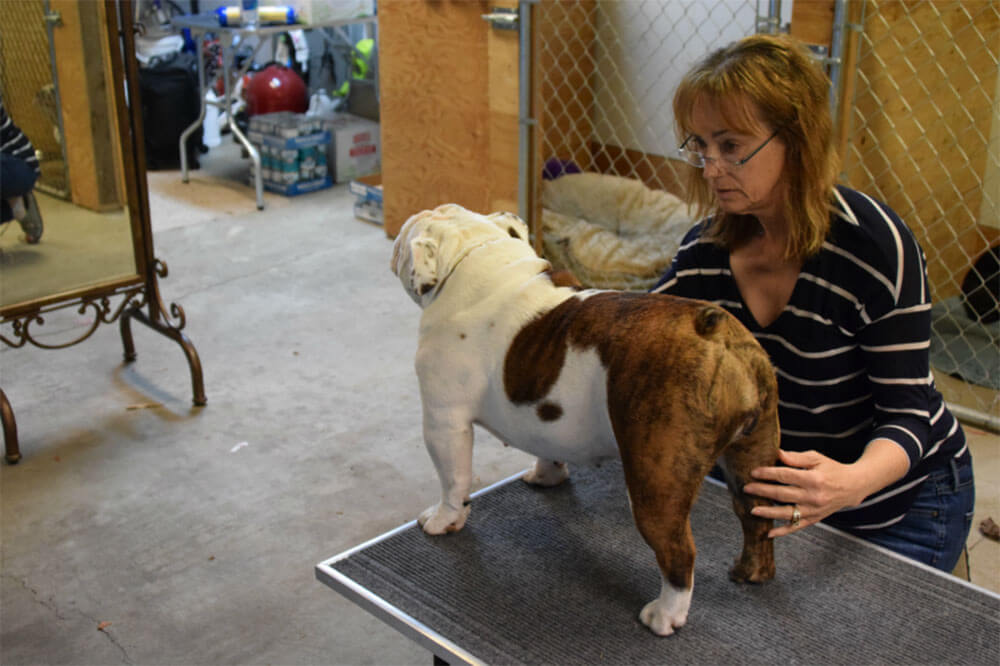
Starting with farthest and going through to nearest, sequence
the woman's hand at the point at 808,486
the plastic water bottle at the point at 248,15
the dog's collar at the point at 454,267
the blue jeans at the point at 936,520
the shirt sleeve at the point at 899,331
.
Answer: the plastic water bottle at the point at 248,15 → the blue jeans at the point at 936,520 → the shirt sleeve at the point at 899,331 → the dog's collar at the point at 454,267 → the woman's hand at the point at 808,486

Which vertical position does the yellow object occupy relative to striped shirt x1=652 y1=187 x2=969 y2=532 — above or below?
above

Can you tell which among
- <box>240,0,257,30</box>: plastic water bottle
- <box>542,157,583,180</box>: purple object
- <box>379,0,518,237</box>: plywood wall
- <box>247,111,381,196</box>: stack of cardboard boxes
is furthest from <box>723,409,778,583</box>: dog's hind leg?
<box>240,0,257,30</box>: plastic water bottle

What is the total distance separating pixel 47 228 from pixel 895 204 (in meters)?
2.91

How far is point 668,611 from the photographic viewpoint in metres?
1.40

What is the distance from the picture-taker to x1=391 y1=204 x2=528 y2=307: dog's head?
147cm

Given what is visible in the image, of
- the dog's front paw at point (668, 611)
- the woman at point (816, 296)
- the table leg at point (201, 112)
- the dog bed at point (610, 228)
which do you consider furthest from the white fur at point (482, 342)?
the table leg at point (201, 112)

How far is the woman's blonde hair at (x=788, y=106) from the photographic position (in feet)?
4.89

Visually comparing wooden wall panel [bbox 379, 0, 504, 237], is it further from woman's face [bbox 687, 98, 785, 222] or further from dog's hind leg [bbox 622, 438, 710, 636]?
dog's hind leg [bbox 622, 438, 710, 636]

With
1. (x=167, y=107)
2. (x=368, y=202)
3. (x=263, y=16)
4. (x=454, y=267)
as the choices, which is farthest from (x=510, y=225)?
(x=167, y=107)

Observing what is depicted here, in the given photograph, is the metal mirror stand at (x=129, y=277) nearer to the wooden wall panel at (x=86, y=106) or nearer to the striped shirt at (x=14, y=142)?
the wooden wall panel at (x=86, y=106)

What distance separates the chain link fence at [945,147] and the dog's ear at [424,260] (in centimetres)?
226

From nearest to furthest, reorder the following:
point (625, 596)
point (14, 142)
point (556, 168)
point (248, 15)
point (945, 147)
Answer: point (625, 596) < point (14, 142) < point (945, 147) < point (556, 168) < point (248, 15)

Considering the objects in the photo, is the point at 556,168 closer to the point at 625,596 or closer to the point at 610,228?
the point at 610,228

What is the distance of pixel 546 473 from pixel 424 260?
0.53 metres
